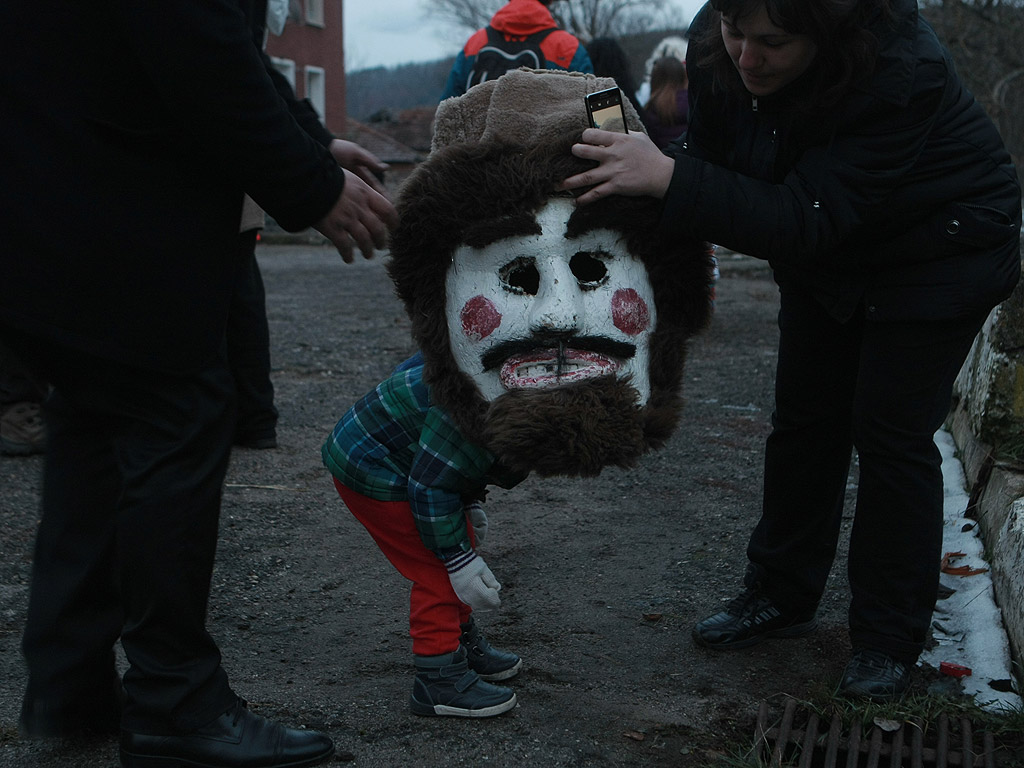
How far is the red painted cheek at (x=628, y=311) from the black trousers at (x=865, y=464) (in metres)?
0.59

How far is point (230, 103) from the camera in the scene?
175cm

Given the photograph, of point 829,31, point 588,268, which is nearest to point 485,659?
point 588,268

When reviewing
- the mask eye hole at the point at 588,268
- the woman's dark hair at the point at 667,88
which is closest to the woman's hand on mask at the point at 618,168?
the mask eye hole at the point at 588,268

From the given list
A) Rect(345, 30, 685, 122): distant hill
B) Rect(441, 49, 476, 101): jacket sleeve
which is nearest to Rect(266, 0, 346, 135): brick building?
Rect(441, 49, 476, 101): jacket sleeve

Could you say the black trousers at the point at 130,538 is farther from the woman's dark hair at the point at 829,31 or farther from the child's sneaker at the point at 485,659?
the woman's dark hair at the point at 829,31

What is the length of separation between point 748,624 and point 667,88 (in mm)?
4094

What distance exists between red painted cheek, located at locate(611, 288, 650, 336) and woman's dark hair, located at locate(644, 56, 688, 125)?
167 inches

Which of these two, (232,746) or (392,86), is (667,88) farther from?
(392,86)

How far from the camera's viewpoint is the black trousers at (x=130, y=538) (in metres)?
1.91

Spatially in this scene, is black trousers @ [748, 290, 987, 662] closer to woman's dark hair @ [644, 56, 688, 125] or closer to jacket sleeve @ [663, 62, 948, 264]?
jacket sleeve @ [663, 62, 948, 264]

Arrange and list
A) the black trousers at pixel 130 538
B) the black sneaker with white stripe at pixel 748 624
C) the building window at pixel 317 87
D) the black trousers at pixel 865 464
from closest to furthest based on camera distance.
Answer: the black trousers at pixel 130 538 → the black trousers at pixel 865 464 → the black sneaker with white stripe at pixel 748 624 → the building window at pixel 317 87

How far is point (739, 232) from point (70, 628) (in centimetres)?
150

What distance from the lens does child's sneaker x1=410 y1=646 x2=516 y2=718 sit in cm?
226

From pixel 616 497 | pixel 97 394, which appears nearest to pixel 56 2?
pixel 97 394
